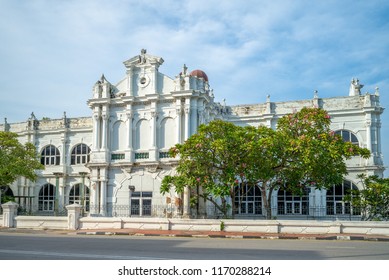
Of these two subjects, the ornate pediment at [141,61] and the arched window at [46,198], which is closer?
the ornate pediment at [141,61]

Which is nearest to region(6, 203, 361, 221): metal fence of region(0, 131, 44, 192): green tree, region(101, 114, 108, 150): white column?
region(0, 131, 44, 192): green tree

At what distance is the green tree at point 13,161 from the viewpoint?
1203 inches

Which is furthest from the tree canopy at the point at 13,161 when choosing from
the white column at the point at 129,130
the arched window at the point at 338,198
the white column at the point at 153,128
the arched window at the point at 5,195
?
the arched window at the point at 338,198

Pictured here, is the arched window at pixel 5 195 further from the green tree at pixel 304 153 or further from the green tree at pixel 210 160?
the green tree at pixel 304 153

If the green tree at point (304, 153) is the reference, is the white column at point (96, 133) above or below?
above

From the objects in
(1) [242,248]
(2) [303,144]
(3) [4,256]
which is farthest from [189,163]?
(3) [4,256]

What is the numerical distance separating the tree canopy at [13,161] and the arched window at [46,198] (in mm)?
5664

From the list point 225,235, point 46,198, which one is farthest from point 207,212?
point 46,198

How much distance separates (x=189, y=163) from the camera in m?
23.8

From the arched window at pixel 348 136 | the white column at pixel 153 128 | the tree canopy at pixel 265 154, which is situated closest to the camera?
the tree canopy at pixel 265 154

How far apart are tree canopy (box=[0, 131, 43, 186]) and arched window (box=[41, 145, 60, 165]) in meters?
4.80

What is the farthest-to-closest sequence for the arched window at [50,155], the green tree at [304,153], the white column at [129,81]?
the arched window at [50,155]
the white column at [129,81]
the green tree at [304,153]

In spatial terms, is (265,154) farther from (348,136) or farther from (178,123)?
(348,136)

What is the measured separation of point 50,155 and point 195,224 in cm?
2180
